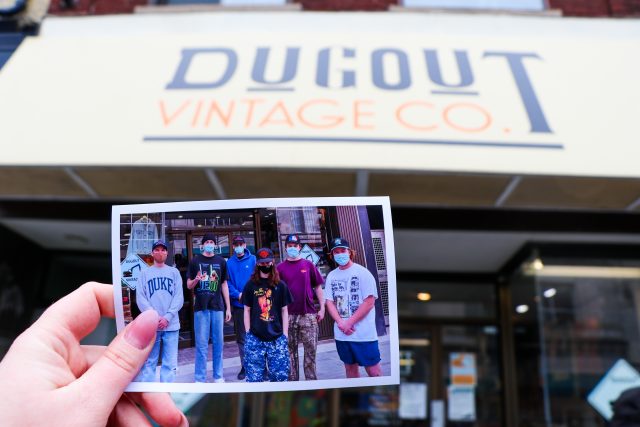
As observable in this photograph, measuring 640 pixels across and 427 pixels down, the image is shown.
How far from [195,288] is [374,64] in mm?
3340

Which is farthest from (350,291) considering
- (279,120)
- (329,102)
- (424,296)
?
(424,296)

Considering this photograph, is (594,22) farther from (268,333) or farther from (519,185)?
(268,333)

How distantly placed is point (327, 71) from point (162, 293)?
3.16m

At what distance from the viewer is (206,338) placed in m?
1.24

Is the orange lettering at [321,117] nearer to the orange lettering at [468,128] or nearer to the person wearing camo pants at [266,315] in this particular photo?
the orange lettering at [468,128]

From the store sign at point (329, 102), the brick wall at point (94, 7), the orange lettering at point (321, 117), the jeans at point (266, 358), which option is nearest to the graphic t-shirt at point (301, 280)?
the jeans at point (266, 358)

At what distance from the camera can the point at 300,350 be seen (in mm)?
1229

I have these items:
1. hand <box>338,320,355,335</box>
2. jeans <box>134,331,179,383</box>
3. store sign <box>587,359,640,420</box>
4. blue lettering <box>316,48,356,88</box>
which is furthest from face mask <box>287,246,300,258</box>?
store sign <box>587,359,640,420</box>

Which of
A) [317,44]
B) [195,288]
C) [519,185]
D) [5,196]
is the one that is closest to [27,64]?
[5,196]

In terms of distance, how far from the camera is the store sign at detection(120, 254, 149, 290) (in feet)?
4.07

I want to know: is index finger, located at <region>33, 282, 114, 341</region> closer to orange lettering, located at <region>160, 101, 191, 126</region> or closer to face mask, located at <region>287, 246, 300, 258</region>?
face mask, located at <region>287, 246, 300, 258</region>

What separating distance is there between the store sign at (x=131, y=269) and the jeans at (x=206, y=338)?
18 cm

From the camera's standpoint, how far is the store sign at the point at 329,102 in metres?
3.44

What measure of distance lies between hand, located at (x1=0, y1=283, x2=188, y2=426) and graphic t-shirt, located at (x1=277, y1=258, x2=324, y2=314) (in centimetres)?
35
